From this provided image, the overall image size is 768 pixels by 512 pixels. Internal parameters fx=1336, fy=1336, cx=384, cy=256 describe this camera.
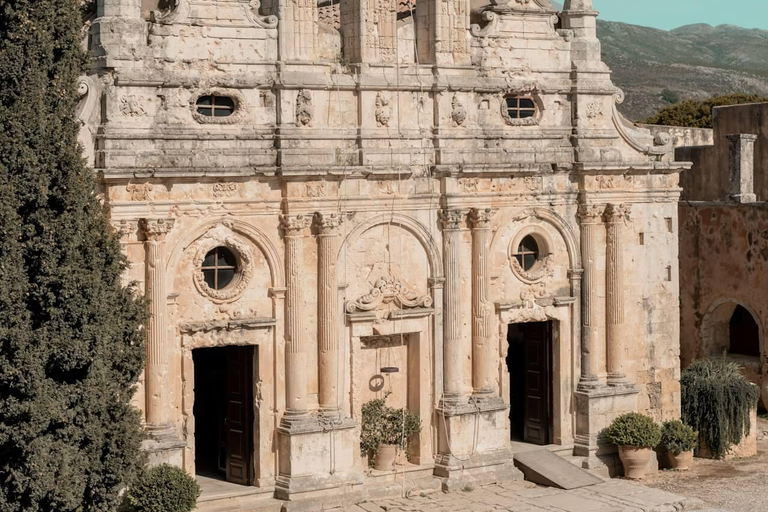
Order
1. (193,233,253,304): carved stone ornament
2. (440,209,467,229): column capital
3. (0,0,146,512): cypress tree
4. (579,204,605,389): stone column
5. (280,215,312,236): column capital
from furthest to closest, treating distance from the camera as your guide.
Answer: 1. (579,204,605,389): stone column
2. (440,209,467,229): column capital
3. (280,215,312,236): column capital
4. (193,233,253,304): carved stone ornament
5. (0,0,146,512): cypress tree

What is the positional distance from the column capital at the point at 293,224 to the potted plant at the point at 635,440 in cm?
697

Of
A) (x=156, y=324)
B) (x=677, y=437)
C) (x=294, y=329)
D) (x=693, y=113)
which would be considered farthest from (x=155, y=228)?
(x=693, y=113)

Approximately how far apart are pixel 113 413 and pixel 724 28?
430 feet

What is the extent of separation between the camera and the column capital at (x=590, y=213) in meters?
23.9

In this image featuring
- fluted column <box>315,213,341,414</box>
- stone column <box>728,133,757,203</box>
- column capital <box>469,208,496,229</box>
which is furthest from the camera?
stone column <box>728,133,757,203</box>

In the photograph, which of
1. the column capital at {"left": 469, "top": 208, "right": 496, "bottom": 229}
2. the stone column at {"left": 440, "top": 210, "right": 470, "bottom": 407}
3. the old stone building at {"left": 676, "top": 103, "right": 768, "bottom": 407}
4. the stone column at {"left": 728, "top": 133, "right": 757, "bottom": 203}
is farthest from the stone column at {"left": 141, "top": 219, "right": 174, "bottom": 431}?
the stone column at {"left": 728, "top": 133, "right": 757, "bottom": 203}

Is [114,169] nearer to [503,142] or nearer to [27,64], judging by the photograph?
[27,64]

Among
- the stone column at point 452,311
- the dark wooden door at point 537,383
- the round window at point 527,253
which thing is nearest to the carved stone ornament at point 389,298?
the stone column at point 452,311

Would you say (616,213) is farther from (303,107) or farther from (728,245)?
(728,245)

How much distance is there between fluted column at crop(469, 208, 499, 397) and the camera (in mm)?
22766

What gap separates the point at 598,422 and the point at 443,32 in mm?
7500

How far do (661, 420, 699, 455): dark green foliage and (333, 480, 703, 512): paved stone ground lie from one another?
1.84 meters

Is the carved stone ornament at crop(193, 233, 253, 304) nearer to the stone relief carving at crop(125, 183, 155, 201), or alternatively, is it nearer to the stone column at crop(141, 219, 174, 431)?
the stone column at crop(141, 219, 174, 431)

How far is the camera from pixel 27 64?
17.0 meters
